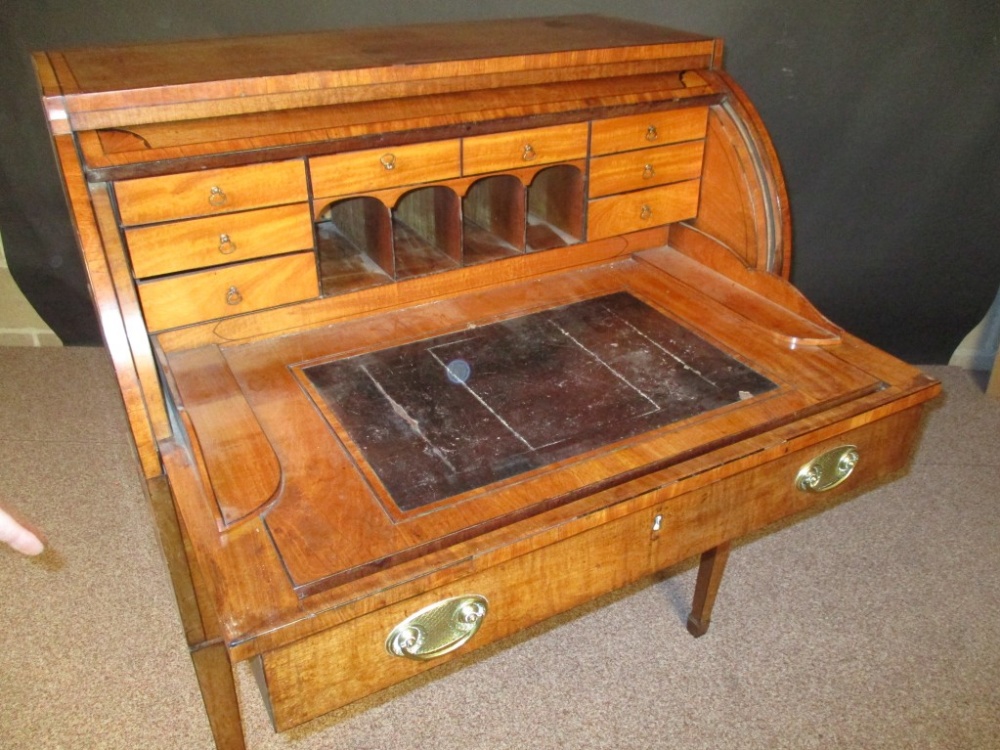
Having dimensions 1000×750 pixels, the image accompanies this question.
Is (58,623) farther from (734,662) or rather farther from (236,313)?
(734,662)

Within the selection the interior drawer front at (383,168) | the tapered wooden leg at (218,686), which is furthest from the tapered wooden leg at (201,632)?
the interior drawer front at (383,168)

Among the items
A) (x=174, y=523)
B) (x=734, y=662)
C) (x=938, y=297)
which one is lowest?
(x=734, y=662)

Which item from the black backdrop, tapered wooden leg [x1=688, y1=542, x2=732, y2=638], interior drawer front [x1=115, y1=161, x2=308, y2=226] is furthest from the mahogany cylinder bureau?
the black backdrop

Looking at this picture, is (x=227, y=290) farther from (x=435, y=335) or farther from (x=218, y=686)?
(x=218, y=686)

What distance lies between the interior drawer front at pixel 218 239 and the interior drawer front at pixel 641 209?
526 millimetres

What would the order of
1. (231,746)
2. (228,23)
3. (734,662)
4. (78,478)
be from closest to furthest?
(231,746) < (734,662) < (228,23) < (78,478)

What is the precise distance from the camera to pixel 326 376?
1.18m

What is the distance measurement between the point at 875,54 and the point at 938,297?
859 mm

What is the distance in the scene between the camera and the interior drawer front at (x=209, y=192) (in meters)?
1.06

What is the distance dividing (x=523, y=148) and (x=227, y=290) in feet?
1.68

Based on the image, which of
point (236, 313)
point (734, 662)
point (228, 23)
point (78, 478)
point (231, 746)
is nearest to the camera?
point (231, 746)

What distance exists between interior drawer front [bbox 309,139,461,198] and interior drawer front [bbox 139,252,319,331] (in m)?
0.12

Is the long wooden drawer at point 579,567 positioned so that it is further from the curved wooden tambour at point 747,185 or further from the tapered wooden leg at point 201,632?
the curved wooden tambour at point 747,185

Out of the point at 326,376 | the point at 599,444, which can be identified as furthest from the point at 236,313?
the point at 599,444
